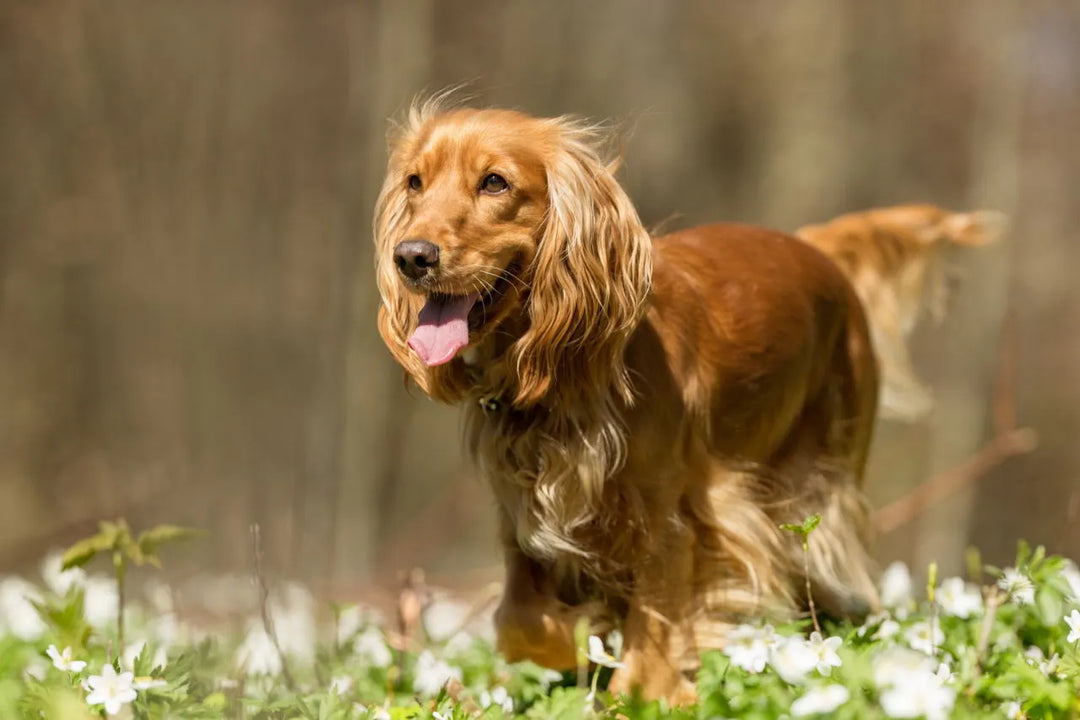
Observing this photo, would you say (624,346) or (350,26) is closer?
(624,346)

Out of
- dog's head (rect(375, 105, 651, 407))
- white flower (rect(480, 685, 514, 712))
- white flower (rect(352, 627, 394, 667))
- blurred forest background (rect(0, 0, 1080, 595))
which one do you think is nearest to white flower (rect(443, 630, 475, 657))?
white flower (rect(352, 627, 394, 667))

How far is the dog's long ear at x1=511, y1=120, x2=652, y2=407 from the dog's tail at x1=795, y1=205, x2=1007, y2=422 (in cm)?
170

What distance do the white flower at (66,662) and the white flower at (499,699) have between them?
0.97m

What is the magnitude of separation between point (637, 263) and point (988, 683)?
4.23 ft

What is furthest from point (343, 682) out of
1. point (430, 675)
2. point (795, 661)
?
point (795, 661)

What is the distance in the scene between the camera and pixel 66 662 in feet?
9.52

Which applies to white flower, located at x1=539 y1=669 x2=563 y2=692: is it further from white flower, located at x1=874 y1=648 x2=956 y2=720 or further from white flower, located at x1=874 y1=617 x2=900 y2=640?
white flower, located at x1=874 y1=648 x2=956 y2=720

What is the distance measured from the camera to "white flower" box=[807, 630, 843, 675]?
2.54 metres

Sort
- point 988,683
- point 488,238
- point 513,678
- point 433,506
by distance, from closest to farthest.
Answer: point 988,683 < point 488,238 < point 513,678 < point 433,506

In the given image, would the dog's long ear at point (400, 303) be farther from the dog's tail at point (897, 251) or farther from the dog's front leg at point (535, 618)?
the dog's tail at point (897, 251)

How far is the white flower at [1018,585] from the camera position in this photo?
8.90 feet

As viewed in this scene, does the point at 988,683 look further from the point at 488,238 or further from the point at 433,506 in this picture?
the point at 433,506

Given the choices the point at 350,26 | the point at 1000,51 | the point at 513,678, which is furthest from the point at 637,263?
the point at 1000,51

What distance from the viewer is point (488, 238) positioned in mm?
3053
